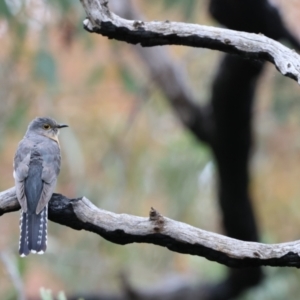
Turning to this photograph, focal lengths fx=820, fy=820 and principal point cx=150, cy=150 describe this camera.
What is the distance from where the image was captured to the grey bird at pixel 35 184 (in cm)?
372

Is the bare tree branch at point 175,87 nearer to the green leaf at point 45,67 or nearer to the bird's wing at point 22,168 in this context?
the green leaf at point 45,67

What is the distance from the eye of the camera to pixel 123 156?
26.3ft

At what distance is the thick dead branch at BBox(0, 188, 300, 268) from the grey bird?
1.24 feet

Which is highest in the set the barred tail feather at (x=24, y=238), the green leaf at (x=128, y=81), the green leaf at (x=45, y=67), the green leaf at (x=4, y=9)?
the green leaf at (x=128, y=81)

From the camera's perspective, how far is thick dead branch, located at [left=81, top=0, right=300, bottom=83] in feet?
10.8

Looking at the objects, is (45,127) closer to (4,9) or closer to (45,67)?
(4,9)

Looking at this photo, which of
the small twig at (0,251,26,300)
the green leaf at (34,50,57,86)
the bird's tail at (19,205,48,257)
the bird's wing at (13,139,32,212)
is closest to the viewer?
the bird's wing at (13,139,32,212)

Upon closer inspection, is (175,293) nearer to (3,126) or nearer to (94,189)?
(94,189)

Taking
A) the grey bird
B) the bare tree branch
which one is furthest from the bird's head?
the bare tree branch

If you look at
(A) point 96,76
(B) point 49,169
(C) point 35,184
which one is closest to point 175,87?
(A) point 96,76

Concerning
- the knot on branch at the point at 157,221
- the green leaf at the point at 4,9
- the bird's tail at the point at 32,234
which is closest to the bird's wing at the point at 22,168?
the bird's tail at the point at 32,234

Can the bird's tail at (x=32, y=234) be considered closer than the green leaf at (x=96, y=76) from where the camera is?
Yes

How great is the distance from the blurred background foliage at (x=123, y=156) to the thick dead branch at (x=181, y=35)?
11.9 ft

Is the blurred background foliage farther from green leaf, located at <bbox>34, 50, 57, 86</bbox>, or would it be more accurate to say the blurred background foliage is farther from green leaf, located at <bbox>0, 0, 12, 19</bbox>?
green leaf, located at <bbox>0, 0, 12, 19</bbox>
